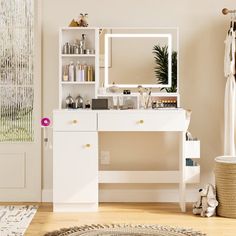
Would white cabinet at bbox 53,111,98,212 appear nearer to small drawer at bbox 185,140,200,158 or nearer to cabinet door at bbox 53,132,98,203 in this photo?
cabinet door at bbox 53,132,98,203

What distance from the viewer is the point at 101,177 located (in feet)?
18.8

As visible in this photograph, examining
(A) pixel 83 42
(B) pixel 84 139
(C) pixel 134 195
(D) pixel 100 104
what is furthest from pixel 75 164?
(A) pixel 83 42

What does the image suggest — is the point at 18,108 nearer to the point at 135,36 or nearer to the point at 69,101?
the point at 69,101

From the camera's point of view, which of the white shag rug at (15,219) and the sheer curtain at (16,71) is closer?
the white shag rug at (15,219)

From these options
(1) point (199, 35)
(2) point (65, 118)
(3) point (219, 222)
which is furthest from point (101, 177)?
(1) point (199, 35)

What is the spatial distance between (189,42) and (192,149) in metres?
1.06

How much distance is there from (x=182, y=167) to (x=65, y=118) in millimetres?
1089

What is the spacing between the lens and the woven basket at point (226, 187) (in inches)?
206

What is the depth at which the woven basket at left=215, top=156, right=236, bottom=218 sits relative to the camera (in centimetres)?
524

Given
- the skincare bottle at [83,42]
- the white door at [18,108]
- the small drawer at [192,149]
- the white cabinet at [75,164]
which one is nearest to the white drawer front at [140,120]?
the white cabinet at [75,164]

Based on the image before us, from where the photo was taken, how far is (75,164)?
18.0ft

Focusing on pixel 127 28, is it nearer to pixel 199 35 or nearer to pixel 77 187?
pixel 199 35

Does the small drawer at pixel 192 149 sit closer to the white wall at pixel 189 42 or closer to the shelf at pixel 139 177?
the shelf at pixel 139 177

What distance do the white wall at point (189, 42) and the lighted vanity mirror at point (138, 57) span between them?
13 centimetres
